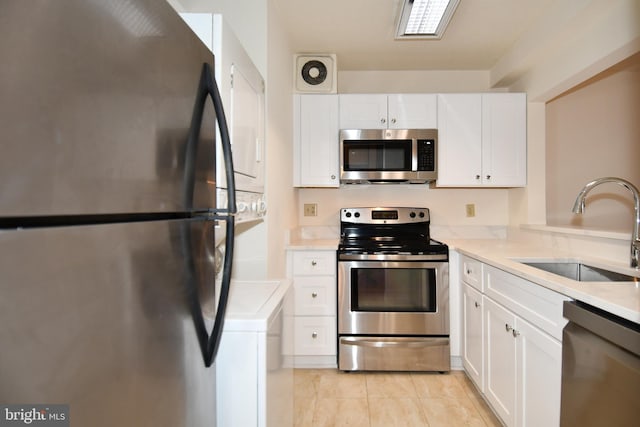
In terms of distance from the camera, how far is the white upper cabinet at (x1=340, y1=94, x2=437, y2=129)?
108 inches

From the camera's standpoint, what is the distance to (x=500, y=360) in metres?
1.77

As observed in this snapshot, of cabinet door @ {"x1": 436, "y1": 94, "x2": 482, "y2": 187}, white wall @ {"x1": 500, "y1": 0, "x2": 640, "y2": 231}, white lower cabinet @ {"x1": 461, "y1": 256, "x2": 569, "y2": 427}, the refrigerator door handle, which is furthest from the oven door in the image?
the refrigerator door handle

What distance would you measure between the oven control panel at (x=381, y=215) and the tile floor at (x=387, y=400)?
3.90 feet

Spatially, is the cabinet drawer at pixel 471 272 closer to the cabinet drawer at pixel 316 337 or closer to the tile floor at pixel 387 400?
the tile floor at pixel 387 400

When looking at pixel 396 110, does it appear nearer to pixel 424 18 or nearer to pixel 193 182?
pixel 424 18

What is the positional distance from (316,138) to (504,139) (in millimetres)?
1499

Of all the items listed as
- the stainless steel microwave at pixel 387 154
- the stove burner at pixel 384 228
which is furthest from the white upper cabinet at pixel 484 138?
the stove burner at pixel 384 228

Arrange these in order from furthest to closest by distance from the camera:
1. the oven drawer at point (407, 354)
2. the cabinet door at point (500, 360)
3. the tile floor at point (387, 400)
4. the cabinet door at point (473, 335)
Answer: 1. the oven drawer at point (407, 354)
2. the cabinet door at point (473, 335)
3. the tile floor at point (387, 400)
4. the cabinet door at point (500, 360)

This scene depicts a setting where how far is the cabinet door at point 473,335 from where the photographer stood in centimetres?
206

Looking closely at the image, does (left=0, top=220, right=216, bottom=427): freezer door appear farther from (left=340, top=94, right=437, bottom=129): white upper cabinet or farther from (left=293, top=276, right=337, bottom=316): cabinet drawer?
(left=340, top=94, right=437, bottom=129): white upper cabinet

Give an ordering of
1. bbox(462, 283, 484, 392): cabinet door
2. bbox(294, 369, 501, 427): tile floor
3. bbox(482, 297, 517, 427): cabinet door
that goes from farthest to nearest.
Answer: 1. bbox(462, 283, 484, 392): cabinet door
2. bbox(294, 369, 501, 427): tile floor
3. bbox(482, 297, 517, 427): cabinet door

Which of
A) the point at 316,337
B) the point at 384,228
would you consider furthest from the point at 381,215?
the point at 316,337

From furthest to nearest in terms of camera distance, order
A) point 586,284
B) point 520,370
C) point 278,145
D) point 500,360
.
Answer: point 278,145 < point 500,360 < point 520,370 < point 586,284

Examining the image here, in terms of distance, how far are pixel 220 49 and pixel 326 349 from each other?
2.13 metres
